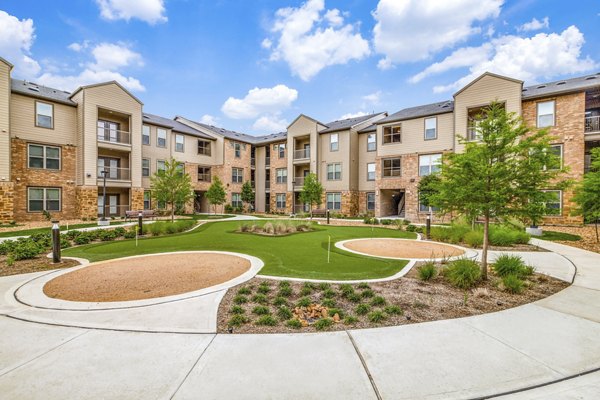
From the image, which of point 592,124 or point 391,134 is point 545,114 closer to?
point 592,124

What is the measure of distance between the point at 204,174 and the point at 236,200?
194 inches

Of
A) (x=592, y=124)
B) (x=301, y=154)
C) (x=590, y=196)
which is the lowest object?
(x=590, y=196)

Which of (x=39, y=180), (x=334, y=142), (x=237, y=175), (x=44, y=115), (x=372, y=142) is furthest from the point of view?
(x=237, y=175)

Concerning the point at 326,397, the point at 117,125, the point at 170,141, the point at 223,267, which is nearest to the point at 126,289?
the point at 223,267

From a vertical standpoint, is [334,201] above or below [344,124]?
below

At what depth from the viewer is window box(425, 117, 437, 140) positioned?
23681 millimetres

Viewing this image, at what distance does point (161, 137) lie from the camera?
27891 millimetres

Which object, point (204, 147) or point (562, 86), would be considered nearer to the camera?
point (562, 86)

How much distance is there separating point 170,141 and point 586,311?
31048mm

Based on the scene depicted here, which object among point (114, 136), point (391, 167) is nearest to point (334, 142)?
point (391, 167)

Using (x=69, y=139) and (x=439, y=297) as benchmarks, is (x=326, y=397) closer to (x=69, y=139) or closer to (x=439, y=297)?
(x=439, y=297)

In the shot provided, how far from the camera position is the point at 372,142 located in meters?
28.6

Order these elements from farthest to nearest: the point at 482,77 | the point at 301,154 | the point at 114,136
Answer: the point at 301,154 < the point at 114,136 < the point at 482,77

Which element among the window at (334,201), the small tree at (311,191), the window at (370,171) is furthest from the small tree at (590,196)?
the window at (334,201)
